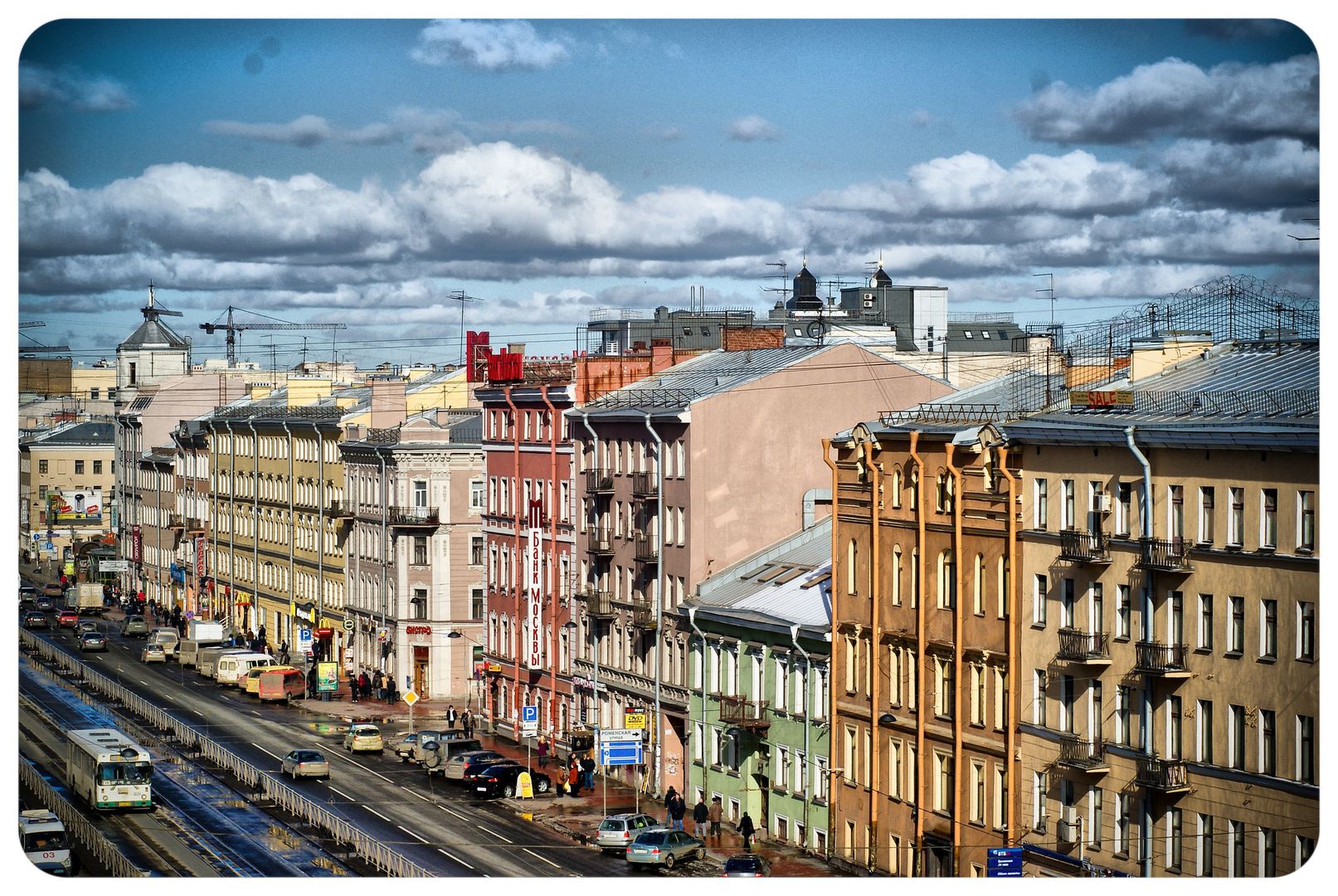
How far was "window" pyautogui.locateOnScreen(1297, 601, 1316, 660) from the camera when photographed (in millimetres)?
43094

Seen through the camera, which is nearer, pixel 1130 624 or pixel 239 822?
pixel 1130 624

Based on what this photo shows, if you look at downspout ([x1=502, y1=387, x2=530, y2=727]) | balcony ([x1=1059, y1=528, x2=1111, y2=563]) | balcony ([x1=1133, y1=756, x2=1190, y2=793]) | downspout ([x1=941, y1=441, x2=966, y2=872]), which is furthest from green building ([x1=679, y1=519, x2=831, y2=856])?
downspout ([x1=502, y1=387, x2=530, y2=727])

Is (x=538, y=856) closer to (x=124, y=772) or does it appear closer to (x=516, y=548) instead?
(x=124, y=772)

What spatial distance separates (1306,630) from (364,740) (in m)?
42.7

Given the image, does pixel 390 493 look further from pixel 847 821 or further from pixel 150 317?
pixel 150 317

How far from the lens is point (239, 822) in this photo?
2534 inches

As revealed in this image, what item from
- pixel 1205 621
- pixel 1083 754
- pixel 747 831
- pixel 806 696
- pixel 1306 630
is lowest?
pixel 747 831

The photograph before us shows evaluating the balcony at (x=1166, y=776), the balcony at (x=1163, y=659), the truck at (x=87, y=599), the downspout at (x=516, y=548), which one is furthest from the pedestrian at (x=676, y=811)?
the truck at (x=87, y=599)

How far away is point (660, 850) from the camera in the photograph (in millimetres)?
56906

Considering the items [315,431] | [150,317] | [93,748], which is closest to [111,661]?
[315,431]

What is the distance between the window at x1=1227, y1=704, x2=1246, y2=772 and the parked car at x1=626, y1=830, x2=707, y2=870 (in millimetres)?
16080

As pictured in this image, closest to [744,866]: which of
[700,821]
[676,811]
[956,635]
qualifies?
[956,635]

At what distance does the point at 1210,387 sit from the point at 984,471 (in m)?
5.73

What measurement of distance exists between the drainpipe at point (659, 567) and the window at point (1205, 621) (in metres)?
26.7
